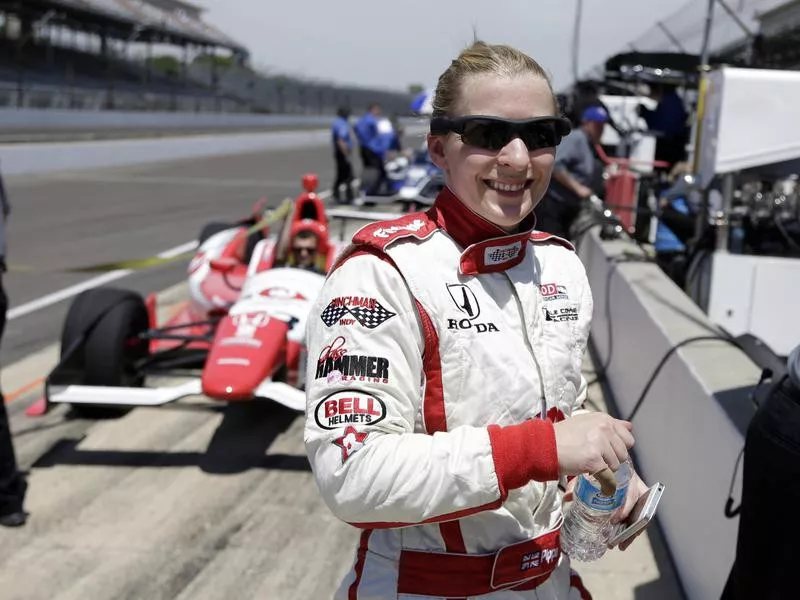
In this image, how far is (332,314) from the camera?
1534 millimetres

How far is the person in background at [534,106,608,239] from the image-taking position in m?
7.87

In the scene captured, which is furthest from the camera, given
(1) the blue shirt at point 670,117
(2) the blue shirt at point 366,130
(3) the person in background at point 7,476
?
(2) the blue shirt at point 366,130

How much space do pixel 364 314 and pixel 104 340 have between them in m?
4.11

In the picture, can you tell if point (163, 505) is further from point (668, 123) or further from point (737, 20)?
point (668, 123)

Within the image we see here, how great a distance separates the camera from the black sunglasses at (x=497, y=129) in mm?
1588

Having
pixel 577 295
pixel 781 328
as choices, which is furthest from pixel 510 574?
pixel 781 328

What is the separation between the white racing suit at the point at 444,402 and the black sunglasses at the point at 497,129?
0.14 metres

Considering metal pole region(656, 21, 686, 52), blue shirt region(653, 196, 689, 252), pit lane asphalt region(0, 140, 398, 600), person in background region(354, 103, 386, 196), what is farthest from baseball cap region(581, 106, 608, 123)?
person in background region(354, 103, 386, 196)

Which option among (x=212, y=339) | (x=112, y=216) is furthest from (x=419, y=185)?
(x=212, y=339)

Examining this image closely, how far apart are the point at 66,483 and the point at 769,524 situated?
11.9 feet

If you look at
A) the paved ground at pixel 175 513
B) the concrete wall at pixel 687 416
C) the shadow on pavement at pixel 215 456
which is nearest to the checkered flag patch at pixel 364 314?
the concrete wall at pixel 687 416

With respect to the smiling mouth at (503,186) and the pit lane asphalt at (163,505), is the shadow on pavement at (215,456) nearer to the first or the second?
the pit lane asphalt at (163,505)

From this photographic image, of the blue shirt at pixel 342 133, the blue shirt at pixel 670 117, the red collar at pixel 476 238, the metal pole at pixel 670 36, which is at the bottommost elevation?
the red collar at pixel 476 238

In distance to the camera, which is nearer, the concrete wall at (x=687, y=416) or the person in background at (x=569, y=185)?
the concrete wall at (x=687, y=416)
